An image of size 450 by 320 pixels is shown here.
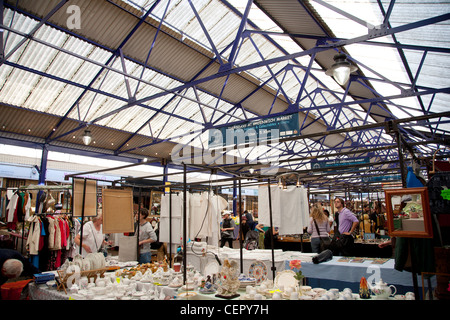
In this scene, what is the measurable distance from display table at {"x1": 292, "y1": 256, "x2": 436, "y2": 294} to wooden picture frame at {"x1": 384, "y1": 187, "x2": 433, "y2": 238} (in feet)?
7.51

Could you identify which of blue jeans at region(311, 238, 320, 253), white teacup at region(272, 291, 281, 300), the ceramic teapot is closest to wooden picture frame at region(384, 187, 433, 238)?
the ceramic teapot

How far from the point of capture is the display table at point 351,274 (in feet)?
13.9

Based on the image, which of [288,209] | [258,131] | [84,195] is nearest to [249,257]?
[288,209]

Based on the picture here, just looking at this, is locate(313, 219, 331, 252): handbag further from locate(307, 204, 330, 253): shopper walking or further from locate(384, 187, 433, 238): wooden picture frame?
locate(384, 187, 433, 238): wooden picture frame

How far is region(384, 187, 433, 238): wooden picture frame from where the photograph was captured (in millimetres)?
2232

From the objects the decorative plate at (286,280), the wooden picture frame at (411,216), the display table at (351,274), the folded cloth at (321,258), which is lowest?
the display table at (351,274)

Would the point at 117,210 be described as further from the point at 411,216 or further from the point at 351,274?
the point at 411,216

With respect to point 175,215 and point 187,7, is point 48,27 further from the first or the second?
point 175,215

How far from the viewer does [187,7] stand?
29.1 feet

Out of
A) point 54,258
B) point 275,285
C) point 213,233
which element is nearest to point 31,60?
point 54,258

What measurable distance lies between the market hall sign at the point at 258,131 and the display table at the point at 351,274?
399 cm

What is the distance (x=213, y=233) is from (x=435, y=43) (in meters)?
6.05

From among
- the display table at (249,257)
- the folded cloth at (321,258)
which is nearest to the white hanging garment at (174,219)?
the display table at (249,257)

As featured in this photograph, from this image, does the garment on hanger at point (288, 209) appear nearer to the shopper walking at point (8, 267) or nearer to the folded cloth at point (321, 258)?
the folded cloth at point (321, 258)
